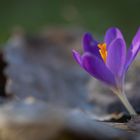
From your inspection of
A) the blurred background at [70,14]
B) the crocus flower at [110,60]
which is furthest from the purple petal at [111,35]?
the blurred background at [70,14]

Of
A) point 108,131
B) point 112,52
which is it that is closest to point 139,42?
point 112,52

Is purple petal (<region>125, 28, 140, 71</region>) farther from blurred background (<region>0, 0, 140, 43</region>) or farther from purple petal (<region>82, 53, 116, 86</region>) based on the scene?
blurred background (<region>0, 0, 140, 43</region>)

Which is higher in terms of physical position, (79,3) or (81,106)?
(79,3)

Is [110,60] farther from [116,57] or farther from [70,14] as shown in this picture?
[70,14]

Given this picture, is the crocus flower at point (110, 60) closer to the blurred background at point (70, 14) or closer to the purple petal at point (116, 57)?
the purple petal at point (116, 57)

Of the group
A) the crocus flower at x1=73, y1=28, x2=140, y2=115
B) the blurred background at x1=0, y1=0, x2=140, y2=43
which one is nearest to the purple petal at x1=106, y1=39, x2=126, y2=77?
the crocus flower at x1=73, y1=28, x2=140, y2=115

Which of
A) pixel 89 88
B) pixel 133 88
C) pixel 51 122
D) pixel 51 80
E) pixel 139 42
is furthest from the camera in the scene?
pixel 51 80

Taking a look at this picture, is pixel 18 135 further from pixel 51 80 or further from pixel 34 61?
pixel 34 61

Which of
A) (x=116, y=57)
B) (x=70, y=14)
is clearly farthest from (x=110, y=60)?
(x=70, y=14)
